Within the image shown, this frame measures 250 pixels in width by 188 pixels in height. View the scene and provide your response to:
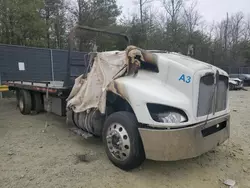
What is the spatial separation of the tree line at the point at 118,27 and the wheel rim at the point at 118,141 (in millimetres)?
2958

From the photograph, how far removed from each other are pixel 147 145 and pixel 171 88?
30.9 inches

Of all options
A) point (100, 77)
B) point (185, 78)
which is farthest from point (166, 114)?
point (100, 77)

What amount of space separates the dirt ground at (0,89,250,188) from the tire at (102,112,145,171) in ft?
0.56

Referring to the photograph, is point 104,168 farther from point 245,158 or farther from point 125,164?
point 245,158

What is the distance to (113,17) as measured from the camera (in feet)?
69.4

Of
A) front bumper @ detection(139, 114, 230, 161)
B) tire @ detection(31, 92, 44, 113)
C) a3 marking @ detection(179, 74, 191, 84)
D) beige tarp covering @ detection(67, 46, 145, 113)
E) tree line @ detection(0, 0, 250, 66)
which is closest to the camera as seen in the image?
front bumper @ detection(139, 114, 230, 161)

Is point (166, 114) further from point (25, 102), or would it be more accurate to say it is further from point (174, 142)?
point (25, 102)

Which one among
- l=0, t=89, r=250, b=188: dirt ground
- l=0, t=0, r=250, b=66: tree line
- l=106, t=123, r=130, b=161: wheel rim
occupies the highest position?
l=0, t=0, r=250, b=66: tree line

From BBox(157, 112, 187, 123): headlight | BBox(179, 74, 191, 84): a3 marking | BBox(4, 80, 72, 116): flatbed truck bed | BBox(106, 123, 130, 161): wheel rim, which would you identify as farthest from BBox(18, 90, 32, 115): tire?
BBox(179, 74, 191, 84): a3 marking

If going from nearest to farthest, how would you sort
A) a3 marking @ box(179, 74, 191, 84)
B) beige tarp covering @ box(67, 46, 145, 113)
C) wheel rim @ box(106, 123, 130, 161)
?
a3 marking @ box(179, 74, 191, 84) → wheel rim @ box(106, 123, 130, 161) → beige tarp covering @ box(67, 46, 145, 113)

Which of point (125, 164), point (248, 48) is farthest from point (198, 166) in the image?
point (248, 48)

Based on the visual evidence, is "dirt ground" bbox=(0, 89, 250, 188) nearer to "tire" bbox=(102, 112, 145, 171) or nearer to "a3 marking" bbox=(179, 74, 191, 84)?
"tire" bbox=(102, 112, 145, 171)

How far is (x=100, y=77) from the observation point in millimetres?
3410

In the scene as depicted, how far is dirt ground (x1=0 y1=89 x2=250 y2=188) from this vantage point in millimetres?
2715
